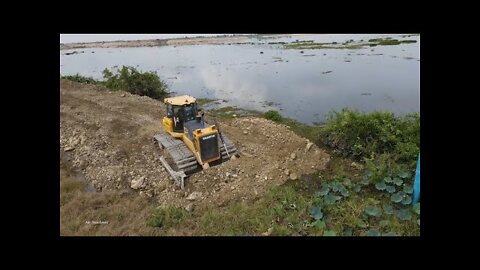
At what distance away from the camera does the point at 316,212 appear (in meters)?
3.47

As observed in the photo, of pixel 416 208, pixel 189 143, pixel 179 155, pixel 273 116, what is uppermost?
pixel 273 116

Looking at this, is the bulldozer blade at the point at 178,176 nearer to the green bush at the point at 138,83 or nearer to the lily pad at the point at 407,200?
the lily pad at the point at 407,200

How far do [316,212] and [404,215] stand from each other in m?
0.93

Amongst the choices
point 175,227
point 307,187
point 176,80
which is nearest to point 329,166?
point 307,187

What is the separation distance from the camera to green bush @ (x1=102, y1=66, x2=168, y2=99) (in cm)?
955

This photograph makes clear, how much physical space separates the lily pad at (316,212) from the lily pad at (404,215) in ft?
2.72

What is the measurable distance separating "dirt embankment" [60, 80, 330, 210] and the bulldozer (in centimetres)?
17

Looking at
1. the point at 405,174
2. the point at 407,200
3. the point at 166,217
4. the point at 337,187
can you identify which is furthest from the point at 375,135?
the point at 166,217

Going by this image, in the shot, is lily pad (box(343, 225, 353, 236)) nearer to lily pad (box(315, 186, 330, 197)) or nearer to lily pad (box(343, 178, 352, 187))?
lily pad (box(315, 186, 330, 197))

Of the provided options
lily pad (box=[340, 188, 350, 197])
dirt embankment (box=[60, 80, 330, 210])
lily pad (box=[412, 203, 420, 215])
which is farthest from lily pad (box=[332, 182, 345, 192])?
lily pad (box=[412, 203, 420, 215])

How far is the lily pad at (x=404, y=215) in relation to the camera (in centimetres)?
325

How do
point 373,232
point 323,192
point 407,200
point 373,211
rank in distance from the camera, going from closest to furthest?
point 373,232
point 373,211
point 407,200
point 323,192

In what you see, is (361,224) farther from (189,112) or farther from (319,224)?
(189,112)

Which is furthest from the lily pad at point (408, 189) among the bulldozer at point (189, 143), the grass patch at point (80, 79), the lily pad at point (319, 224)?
the grass patch at point (80, 79)
